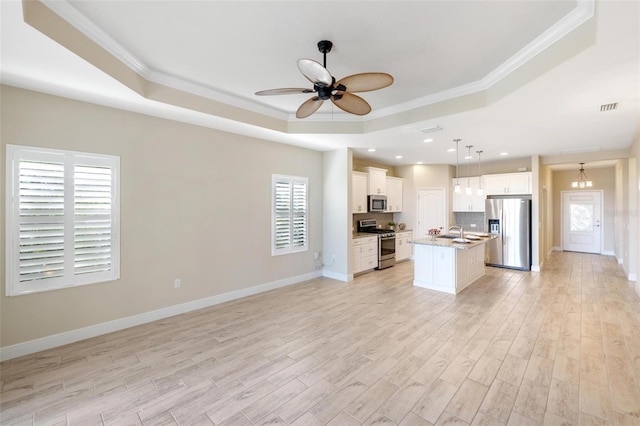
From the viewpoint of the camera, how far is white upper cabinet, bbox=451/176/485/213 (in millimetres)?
7531

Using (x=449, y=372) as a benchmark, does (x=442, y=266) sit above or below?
above

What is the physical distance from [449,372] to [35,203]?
4514mm

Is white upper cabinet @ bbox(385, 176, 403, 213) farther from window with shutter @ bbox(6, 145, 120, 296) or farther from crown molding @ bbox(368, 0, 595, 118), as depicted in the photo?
window with shutter @ bbox(6, 145, 120, 296)

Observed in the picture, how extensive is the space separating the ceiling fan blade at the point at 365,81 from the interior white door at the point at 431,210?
6.15 m

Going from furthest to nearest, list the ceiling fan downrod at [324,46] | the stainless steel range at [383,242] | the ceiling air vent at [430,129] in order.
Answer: the stainless steel range at [383,242] < the ceiling air vent at [430,129] < the ceiling fan downrod at [324,46]

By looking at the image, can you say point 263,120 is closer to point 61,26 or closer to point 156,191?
point 156,191

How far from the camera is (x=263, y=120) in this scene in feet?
14.1

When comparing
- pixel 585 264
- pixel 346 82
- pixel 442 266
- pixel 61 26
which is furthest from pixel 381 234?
pixel 61 26

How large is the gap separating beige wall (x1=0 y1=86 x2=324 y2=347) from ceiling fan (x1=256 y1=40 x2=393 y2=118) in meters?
2.07

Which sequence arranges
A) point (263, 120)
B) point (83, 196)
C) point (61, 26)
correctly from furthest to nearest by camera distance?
1. point (263, 120)
2. point (83, 196)
3. point (61, 26)

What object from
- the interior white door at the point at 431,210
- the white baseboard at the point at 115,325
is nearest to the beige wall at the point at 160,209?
the white baseboard at the point at 115,325

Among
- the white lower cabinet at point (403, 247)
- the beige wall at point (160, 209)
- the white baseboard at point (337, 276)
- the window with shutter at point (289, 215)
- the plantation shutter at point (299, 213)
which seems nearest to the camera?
the beige wall at point (160, 209)

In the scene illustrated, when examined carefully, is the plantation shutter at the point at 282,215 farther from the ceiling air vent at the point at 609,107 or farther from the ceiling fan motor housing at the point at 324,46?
the ceiling air vent at the point at 609,107

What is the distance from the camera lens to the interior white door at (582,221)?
28.9ft
